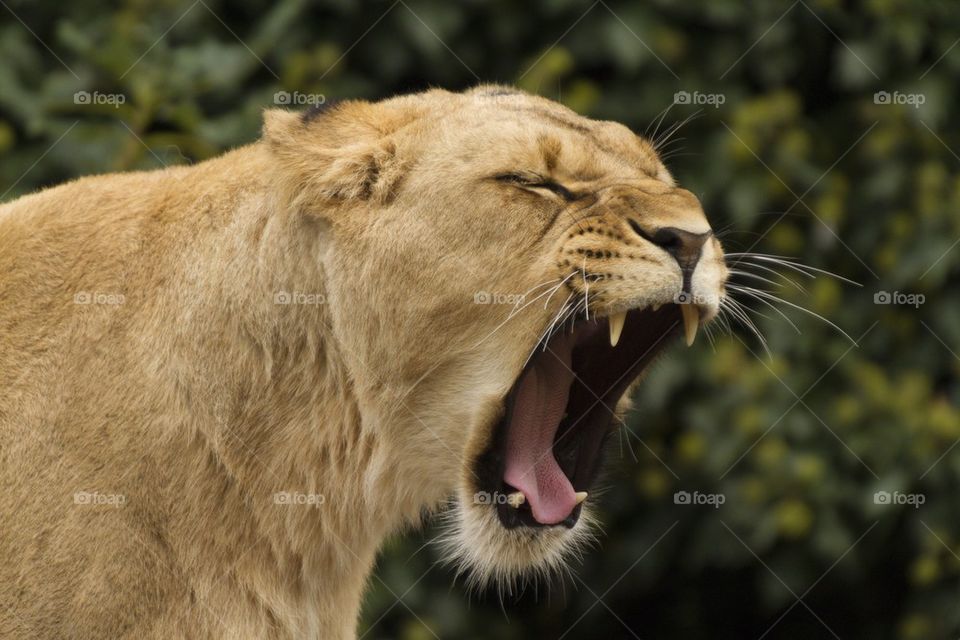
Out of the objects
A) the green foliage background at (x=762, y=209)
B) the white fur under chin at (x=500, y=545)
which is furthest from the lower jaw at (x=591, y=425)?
the green foliage background at (x=762, y=209)

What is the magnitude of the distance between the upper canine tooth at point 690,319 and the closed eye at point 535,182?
251 millimetres

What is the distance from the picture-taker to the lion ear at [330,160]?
224cm

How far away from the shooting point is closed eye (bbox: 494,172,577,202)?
2.21m

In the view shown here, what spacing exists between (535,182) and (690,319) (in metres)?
0.33

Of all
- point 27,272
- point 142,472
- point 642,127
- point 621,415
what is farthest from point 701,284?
point 642,127

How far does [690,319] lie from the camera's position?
2244 mm

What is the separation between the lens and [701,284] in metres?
2.18

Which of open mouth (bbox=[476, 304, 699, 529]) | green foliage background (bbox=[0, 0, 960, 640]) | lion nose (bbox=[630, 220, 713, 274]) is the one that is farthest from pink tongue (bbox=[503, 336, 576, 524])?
green foliage background (bbox=[0, 0, 960, 640])

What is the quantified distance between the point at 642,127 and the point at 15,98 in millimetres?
1744

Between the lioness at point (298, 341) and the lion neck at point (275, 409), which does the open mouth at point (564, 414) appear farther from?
the lion neck at point (275, 409)

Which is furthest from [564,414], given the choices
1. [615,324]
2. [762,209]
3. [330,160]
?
[762,209]

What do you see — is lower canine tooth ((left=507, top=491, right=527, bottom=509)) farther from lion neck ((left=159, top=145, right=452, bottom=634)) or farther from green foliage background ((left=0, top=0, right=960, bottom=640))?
green foliage background ((left=0, top=0, right=960, bottom=640))

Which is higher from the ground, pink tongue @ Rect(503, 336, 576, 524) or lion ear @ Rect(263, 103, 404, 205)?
lion ear @ Rect(263, 103, 404, 205)

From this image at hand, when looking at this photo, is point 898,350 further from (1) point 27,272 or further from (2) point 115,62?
(1) point 27,272
